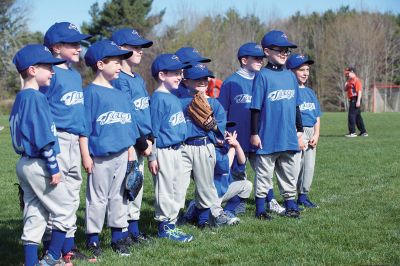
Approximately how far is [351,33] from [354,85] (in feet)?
144

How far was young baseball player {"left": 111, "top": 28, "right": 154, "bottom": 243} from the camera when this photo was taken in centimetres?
603

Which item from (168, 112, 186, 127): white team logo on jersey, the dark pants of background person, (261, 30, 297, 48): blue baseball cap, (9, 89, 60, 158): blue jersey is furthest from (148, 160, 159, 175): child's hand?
the dark pants of background person

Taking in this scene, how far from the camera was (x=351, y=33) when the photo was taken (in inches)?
2388

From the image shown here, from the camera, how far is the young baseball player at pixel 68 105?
17.5ft

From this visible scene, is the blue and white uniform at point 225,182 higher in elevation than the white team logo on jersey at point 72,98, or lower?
lower

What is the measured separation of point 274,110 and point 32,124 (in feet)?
10.8

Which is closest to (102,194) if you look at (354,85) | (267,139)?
(267,139)

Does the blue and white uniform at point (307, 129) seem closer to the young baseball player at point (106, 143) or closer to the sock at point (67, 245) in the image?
the young baseball player at point (106, 143)

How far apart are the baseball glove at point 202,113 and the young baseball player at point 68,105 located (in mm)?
1517

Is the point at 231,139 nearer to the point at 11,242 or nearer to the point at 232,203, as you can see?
the point at 232,203

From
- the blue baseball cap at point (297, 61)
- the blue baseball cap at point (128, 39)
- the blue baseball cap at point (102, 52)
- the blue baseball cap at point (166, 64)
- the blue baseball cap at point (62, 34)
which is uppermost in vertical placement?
the blue baseball cap at point (62, 34)

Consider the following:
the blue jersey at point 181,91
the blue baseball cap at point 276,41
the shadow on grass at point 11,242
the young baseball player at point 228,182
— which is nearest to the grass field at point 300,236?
the shadow on grass at point 11,242

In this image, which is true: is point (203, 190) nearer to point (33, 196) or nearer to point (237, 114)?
point (237, 114)

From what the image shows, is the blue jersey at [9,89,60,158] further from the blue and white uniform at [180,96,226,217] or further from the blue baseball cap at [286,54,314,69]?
the blue baseball cap at [286,54,314,69]
